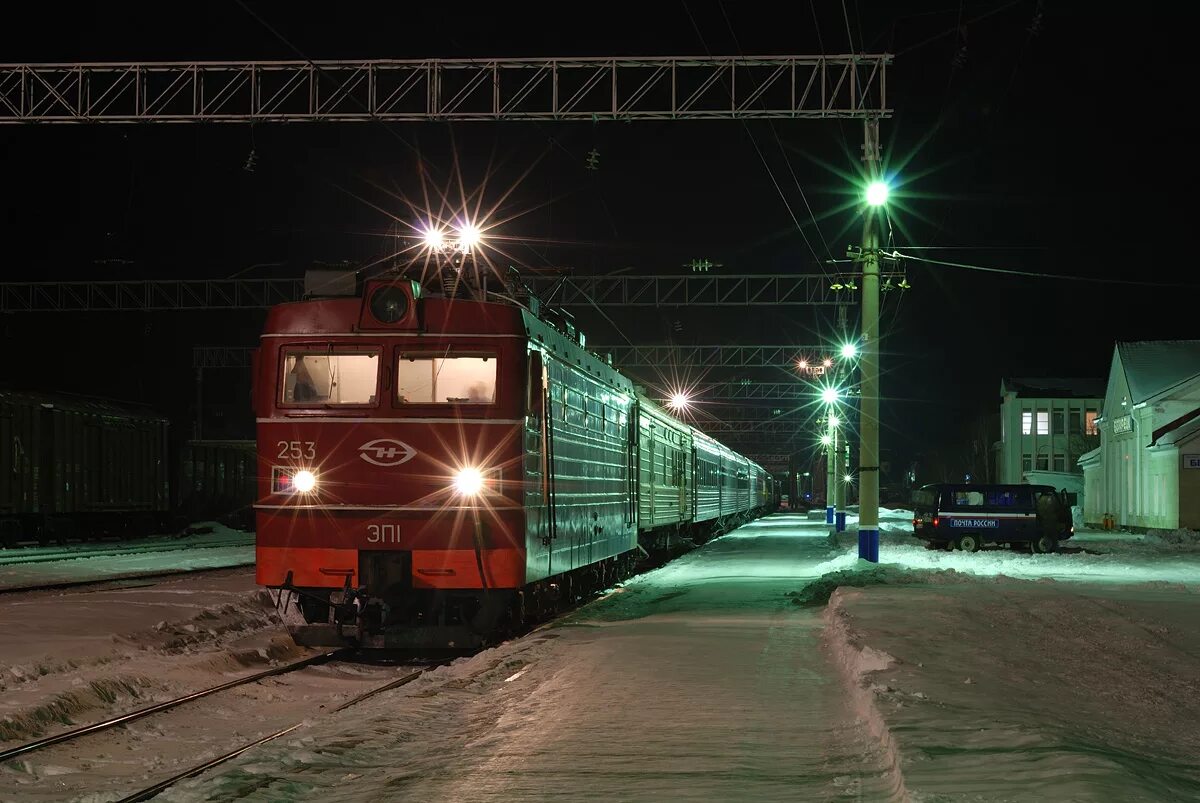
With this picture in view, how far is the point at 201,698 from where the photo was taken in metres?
10.4

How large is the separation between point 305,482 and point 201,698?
2.75 m

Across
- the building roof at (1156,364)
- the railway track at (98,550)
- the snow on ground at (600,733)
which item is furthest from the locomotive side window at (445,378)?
the building roof at (1156,364)

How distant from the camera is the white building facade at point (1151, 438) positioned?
44625mm

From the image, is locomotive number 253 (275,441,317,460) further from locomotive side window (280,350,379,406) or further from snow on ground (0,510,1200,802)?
snow on ground (0,510,1200,802)

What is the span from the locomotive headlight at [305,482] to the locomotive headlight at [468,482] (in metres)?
1.44

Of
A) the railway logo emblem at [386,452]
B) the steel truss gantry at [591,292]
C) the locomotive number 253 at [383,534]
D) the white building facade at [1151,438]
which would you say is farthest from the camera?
the white building facade at [1151,438]

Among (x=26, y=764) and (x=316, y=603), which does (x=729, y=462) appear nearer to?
(x=316, y=603)

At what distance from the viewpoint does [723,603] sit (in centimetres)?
1712

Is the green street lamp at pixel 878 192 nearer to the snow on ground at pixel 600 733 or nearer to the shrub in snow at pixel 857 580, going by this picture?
the shrub in snow at pixel 857 580

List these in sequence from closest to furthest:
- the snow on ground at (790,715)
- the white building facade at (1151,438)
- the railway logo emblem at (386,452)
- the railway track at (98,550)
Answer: the snow on ground at (790,715) → the railway logo emblem at (386,452) → the railway track at (98,550) → the white building facade at (1151,438)

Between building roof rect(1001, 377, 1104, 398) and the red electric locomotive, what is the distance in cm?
7301

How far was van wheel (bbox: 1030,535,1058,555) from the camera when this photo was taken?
3366cm

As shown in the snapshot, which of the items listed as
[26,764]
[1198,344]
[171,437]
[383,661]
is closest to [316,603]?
[383,661]

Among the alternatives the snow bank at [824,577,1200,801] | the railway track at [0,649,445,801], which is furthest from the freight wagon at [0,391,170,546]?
the snow bank at [824,577,1200,801]
